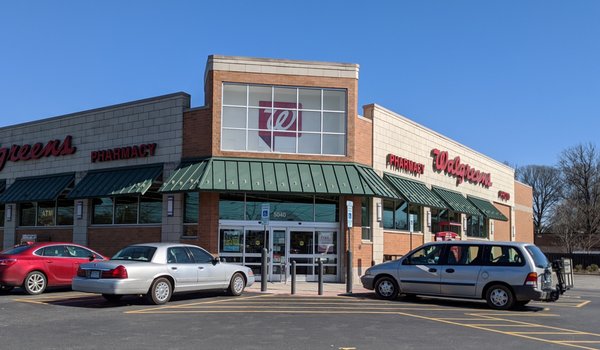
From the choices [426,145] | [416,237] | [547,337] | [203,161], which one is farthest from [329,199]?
[547,337]

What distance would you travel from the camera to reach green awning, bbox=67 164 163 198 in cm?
2209

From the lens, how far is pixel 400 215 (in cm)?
2606

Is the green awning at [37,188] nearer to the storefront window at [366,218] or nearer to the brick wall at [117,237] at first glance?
the brick wall at [117,237]

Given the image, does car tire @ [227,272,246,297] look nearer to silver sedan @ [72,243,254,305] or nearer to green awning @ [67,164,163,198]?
silver sedan @ [72,243,254,305]

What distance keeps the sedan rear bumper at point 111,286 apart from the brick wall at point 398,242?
43.1ft

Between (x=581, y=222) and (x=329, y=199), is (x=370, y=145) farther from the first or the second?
(x=581, y=222)

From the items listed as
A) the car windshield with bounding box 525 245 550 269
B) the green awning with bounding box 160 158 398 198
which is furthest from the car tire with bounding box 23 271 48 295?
the car windshield with bounding box 525 245 550 269

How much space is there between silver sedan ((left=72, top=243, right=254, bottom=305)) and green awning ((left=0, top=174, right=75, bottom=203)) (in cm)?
1236

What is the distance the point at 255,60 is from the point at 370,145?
5745 millimetres

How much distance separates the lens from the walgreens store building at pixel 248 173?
21.4 metres

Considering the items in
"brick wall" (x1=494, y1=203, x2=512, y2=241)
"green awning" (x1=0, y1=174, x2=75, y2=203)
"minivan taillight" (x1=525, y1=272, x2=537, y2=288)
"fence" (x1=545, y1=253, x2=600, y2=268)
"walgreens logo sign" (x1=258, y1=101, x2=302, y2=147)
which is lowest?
"fence" (x1=545, y1=253, x2=600, y2=268)

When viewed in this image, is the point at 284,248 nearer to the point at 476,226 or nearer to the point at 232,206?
the point at 232,206

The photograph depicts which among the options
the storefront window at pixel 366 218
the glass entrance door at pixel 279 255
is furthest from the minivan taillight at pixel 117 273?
the storefront window at pixel 366 218

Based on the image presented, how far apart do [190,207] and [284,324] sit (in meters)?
11.5
